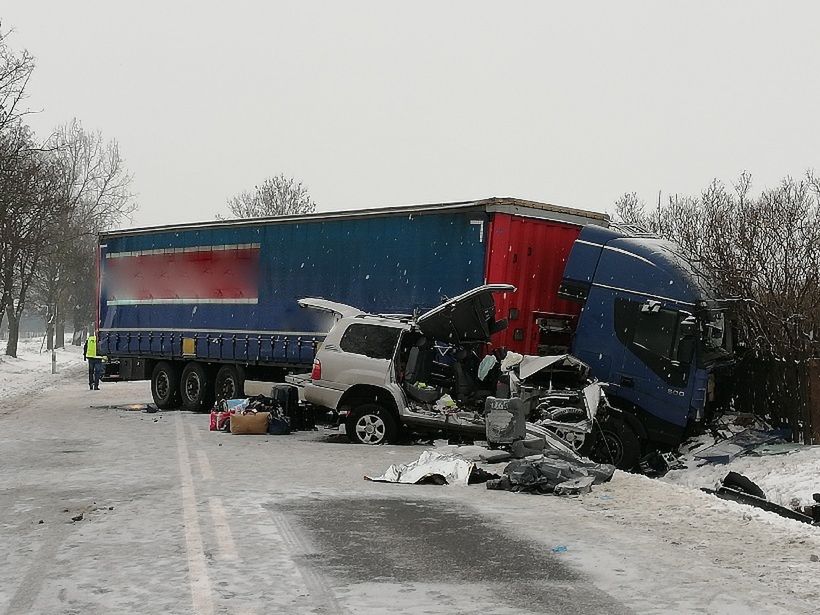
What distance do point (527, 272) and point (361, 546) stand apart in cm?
861

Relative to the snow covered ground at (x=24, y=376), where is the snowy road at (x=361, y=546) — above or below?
above

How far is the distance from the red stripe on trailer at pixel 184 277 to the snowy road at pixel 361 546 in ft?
26.8

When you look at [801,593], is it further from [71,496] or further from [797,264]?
[797,264]

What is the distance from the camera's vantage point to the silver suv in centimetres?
1425

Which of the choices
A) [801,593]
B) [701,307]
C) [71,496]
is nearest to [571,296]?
[701,307]

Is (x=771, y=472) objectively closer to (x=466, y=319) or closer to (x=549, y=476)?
(x=549, y=476)

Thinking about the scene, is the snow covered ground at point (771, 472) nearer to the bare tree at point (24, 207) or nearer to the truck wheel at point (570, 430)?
the truck wheel at point (570, 430)

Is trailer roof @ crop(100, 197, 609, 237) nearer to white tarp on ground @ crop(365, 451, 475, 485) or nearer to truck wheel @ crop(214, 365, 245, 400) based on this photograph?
truck wheel @ crop(214, 365, 245, 400)

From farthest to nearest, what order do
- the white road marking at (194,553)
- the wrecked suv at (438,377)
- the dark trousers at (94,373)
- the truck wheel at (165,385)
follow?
the dark trousers at (94,373), the truck wheel at (165,385), the wrecked suv at (438,377), the white road marking at (194,553)

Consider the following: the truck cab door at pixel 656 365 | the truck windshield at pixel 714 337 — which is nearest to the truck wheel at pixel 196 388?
the truck cab door at pixel 656 365

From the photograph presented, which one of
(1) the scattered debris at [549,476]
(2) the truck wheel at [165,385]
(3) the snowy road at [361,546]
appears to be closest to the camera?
(3) the snowy road at [361,546]

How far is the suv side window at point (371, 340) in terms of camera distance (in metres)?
14.8

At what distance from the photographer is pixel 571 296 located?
14984mm

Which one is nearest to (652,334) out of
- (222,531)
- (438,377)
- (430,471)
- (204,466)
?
(438,377)
